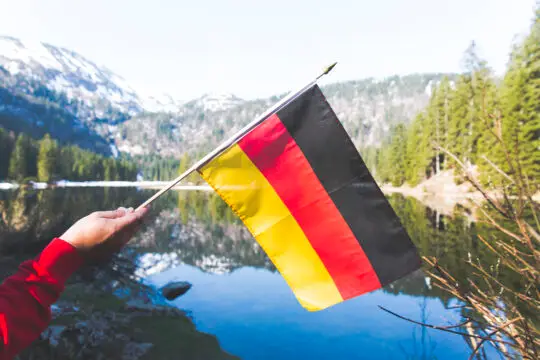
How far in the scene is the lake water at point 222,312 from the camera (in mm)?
7344

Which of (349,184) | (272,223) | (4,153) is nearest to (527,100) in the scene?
(349,184)

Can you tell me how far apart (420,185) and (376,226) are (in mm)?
57575

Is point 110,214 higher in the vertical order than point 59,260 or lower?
higher

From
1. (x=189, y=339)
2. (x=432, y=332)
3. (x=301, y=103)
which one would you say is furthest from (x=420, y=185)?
(x=301, y=103)

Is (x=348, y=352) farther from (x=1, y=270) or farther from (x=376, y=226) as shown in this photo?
(x=1, y=270)

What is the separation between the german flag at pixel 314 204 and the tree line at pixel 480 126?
77cm

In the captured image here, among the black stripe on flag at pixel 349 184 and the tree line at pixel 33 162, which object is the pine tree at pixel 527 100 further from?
the tree line at pixel 33 162

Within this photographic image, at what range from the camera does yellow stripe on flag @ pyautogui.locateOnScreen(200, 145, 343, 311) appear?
3.04 m

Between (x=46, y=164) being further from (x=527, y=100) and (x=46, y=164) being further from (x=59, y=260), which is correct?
(x=59, y=260)

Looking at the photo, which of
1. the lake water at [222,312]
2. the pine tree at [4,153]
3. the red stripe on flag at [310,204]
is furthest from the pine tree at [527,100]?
the pine tree at [4,153]

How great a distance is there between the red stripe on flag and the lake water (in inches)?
77.6

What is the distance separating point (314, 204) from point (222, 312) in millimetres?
8246

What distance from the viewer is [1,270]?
867cm

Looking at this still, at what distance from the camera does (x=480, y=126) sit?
37750mm
